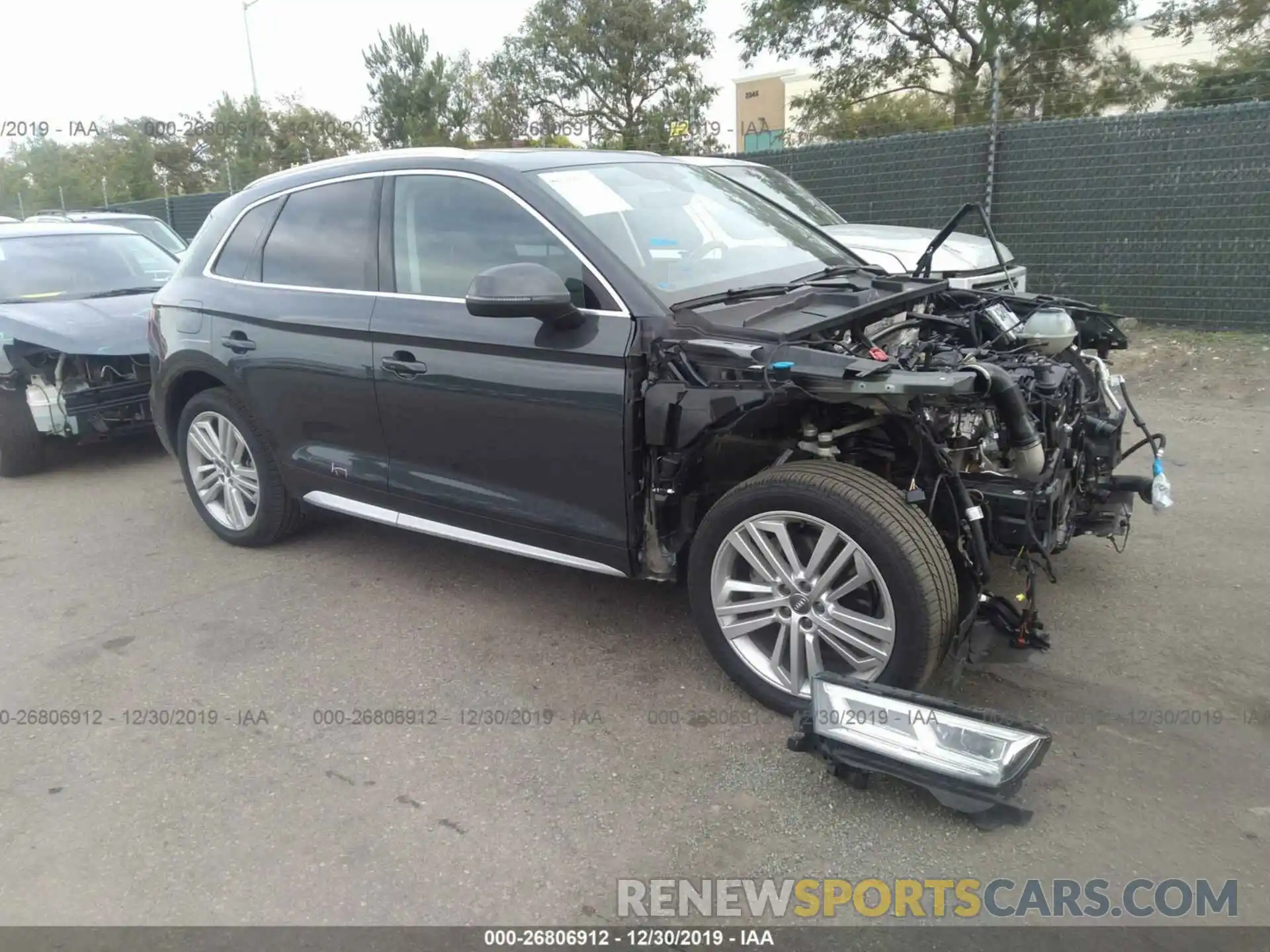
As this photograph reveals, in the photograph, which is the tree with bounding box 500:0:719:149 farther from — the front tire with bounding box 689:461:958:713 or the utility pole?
the front tire with bounding box 689:461:958:713

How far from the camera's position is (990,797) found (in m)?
2.54

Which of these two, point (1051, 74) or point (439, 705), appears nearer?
point (439, 705)

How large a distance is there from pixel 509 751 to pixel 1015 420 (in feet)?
6.40

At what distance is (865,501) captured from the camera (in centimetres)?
289

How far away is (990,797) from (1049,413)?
4.55 ft

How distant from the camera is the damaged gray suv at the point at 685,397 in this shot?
2998mm

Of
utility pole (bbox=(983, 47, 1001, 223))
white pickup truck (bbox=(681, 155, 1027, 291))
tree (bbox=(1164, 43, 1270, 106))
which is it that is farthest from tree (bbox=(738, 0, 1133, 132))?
white pickup truck (bbox=(681, 155, 1027, 291))

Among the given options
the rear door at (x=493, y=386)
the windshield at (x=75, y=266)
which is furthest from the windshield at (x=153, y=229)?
the rear door at (x=493, y=386)

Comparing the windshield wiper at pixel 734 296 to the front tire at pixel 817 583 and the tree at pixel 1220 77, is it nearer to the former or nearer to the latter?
the front tire at pixel 817 583

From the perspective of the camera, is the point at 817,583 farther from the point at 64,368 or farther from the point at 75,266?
the point at 75,266

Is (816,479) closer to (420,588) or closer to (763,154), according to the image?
(420,588)

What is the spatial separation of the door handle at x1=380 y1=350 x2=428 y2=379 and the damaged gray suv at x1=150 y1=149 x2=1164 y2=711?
11mm

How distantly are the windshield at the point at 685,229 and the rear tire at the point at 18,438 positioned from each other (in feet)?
15.6

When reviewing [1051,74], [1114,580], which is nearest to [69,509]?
[1114,580]
